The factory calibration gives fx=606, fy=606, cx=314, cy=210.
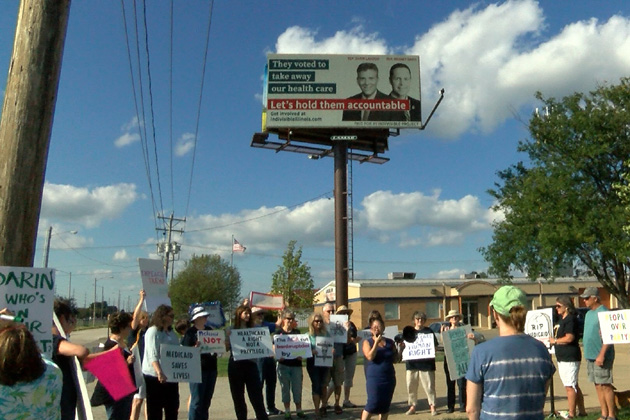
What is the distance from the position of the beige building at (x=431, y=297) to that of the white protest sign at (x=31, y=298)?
43.3 m

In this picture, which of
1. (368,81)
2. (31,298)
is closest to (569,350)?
(31,298)

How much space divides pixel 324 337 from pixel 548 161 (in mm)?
23629

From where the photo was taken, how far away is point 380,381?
8.05 m

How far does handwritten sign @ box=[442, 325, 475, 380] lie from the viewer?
8844mm

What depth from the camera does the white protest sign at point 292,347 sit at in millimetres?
10273

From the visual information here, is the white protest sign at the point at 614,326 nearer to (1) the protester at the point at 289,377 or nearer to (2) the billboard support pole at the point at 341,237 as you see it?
(1) the protester at the point at 289,377

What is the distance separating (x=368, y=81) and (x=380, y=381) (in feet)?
67.4

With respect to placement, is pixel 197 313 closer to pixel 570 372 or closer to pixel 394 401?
pixel 394 401

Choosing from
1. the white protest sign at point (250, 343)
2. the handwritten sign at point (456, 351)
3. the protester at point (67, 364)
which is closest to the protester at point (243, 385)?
the white protest sign at point (250, 343)

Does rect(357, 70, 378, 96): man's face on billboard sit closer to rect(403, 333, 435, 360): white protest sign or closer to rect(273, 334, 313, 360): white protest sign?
rect(403, 333, 435, 360): white protest sign

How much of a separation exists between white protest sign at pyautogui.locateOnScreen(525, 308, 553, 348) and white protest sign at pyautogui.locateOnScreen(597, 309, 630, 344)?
786 mm

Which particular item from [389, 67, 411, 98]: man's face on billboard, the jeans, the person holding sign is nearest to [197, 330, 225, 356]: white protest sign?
the person holding sign

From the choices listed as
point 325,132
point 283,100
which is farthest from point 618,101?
point 283,100

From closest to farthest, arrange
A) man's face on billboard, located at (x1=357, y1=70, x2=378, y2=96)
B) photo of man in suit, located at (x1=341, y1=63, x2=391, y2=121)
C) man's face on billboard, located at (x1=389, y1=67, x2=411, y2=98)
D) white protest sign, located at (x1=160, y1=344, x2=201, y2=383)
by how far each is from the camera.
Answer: white protest sign, located at (x1=160, y1=344, x2=201, y2=383) < photo of man in suit, located at (x1=341, y1=63, x2=391, y2=121) < man's face on billboard, located at (x1=357, y1=70, x2=378, y2=96) < man's face on billboard, located at (x1=389, y1=67, x2=411, y2=98)
